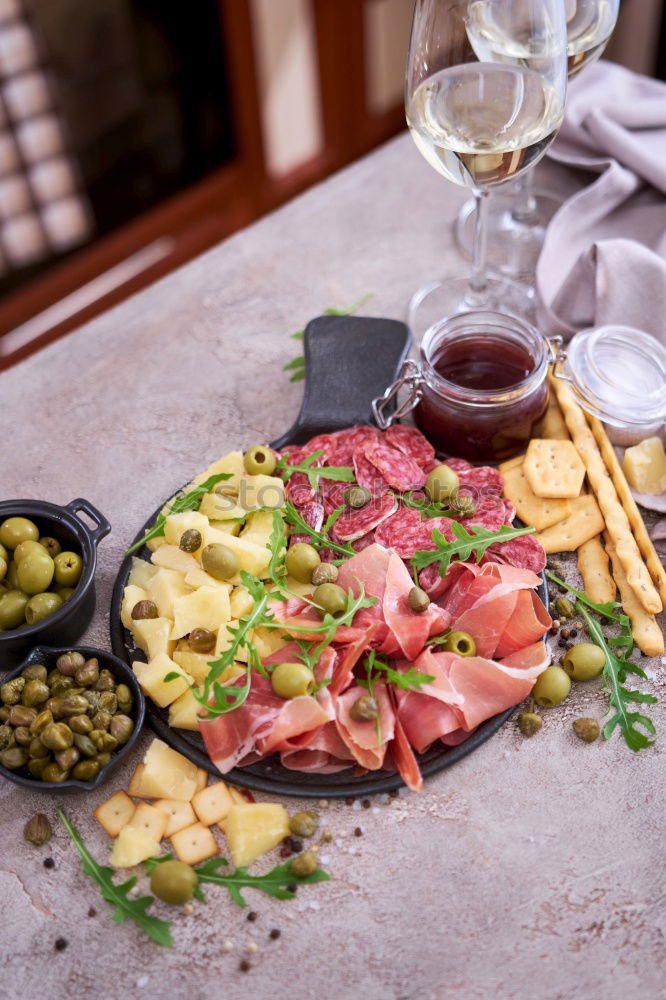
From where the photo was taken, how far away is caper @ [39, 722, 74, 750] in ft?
3.59

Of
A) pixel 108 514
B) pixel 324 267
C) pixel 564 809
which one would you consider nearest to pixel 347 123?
pixel 324 267

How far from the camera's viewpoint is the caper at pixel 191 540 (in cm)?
126

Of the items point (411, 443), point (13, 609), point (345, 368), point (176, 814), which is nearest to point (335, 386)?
point (345, 368)

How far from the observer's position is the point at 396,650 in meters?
1.18

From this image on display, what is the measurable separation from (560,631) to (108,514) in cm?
71

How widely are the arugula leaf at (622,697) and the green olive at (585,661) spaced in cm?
1

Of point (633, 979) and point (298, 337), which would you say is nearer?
point (633, 979)

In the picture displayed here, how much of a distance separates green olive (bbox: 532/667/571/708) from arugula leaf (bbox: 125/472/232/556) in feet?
1.70

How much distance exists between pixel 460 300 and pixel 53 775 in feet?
3.57

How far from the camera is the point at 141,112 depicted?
9.09 feet

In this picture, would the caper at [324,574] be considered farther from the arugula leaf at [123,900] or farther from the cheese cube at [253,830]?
the arugula leaf at [123,900]

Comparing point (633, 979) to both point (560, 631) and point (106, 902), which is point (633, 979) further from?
point (106, 902)

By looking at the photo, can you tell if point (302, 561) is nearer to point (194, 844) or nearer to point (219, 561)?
point (219, 561)

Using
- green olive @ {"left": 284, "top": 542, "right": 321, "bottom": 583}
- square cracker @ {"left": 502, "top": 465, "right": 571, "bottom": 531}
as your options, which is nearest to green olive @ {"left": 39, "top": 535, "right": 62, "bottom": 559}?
green olive @ {"left": 284, "top": 542, "right": 321, "bottom": 583}
